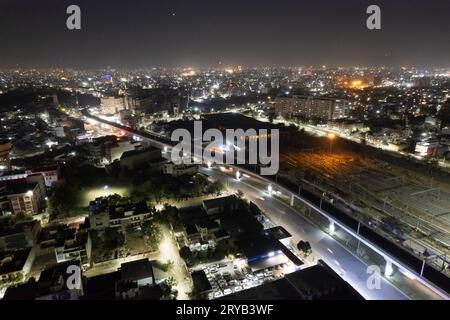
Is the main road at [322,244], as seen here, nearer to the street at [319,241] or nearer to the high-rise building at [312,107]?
the street at [319,241]

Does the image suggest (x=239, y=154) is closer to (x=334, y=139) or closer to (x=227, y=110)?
(x=334, y=139)

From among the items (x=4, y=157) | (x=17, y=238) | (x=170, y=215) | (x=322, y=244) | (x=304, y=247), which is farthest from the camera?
(x=4, y=157)

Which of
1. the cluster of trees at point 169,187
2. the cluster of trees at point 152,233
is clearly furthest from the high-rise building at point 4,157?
the cluster of trees at point 152,233

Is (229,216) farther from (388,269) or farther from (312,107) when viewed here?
(312,107)

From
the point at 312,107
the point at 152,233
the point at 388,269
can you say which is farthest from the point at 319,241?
the point at 312,107

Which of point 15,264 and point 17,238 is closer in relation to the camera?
point 15,264
